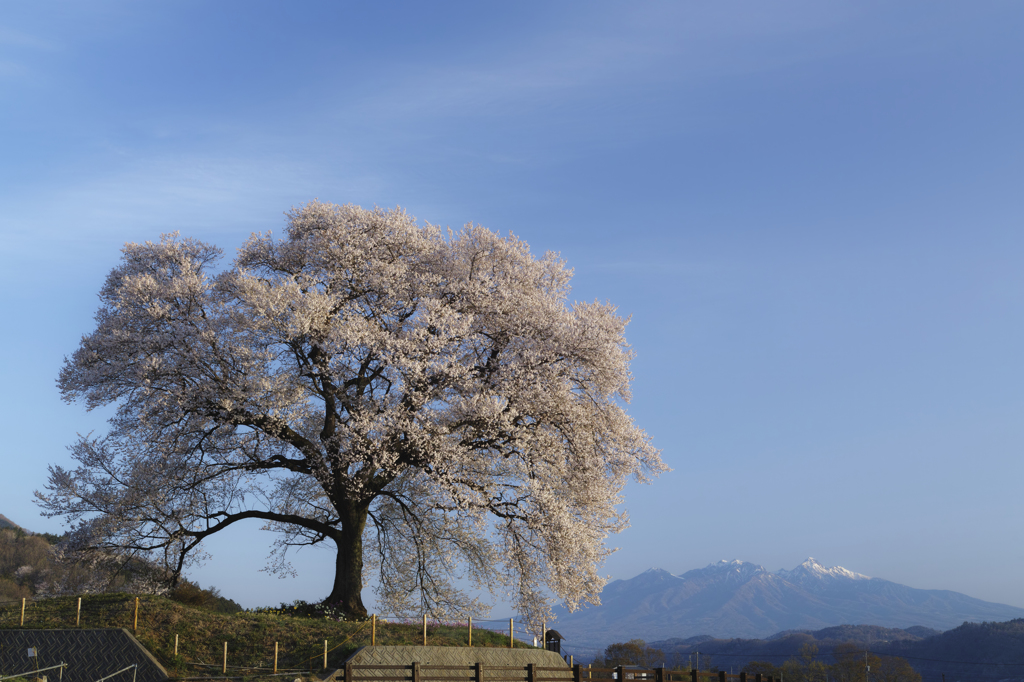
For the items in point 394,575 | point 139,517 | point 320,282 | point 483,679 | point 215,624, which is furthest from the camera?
point 394,575

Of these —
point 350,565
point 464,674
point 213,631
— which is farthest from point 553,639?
point 213,631

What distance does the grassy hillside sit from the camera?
77.2ft

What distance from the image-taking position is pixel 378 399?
28156 millimetres

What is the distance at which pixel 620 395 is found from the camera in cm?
3016

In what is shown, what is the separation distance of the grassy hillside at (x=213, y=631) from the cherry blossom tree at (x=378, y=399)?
7.79ft

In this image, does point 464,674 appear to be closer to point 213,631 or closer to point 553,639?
point 213,631

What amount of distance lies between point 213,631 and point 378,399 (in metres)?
9.18

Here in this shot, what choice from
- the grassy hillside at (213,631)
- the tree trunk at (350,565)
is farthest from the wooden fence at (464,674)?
the tree trunk at (350,565)

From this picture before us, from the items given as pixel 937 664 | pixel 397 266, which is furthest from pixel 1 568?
pixel 937 664

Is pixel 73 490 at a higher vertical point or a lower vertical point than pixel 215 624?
higher

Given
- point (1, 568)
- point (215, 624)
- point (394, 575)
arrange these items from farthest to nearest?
1. point (1, 568)
2. point (394, 575)
3. point (215, 624)

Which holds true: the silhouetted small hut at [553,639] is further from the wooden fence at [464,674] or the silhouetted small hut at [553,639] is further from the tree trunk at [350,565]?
the tree trunk at [350,565]

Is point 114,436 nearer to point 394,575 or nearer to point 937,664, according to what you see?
point 394,575

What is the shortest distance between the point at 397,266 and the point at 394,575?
12.7m
